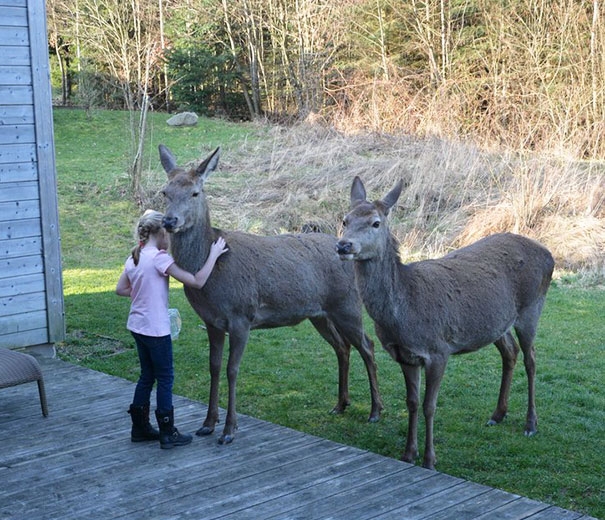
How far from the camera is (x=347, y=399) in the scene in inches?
271

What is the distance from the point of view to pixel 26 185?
322 inches

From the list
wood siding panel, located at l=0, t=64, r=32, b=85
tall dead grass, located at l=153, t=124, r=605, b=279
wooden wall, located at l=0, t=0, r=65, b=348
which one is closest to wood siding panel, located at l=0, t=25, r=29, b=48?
wooden wall, located at l=0, t=0, r=65, b=348

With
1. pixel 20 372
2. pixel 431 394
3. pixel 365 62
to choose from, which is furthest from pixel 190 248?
pixel 365 62

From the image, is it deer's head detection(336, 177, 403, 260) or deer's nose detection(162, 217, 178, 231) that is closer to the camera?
deer's head detection(336, 177, 403, 260)

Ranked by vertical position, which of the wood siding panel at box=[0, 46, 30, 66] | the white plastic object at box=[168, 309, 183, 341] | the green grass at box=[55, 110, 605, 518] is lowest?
the green grass at box=[55, 110, 605, 518]

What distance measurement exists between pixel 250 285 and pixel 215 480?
1599 mm

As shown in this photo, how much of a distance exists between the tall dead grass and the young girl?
26.8ft

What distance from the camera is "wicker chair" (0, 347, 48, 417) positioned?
6043 millimetres

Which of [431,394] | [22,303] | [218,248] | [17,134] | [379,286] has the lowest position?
[431,394]

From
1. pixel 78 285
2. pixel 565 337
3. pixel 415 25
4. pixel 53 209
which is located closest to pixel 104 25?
pixel 415 25

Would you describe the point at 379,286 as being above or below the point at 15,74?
below

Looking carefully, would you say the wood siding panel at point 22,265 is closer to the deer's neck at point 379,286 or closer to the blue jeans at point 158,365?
the blue jeans at point 158,365

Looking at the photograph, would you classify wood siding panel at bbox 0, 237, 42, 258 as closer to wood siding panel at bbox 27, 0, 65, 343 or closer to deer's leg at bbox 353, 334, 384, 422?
wood siding panel at bbox 27, 0, 65, 343

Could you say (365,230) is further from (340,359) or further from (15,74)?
(15,74)
